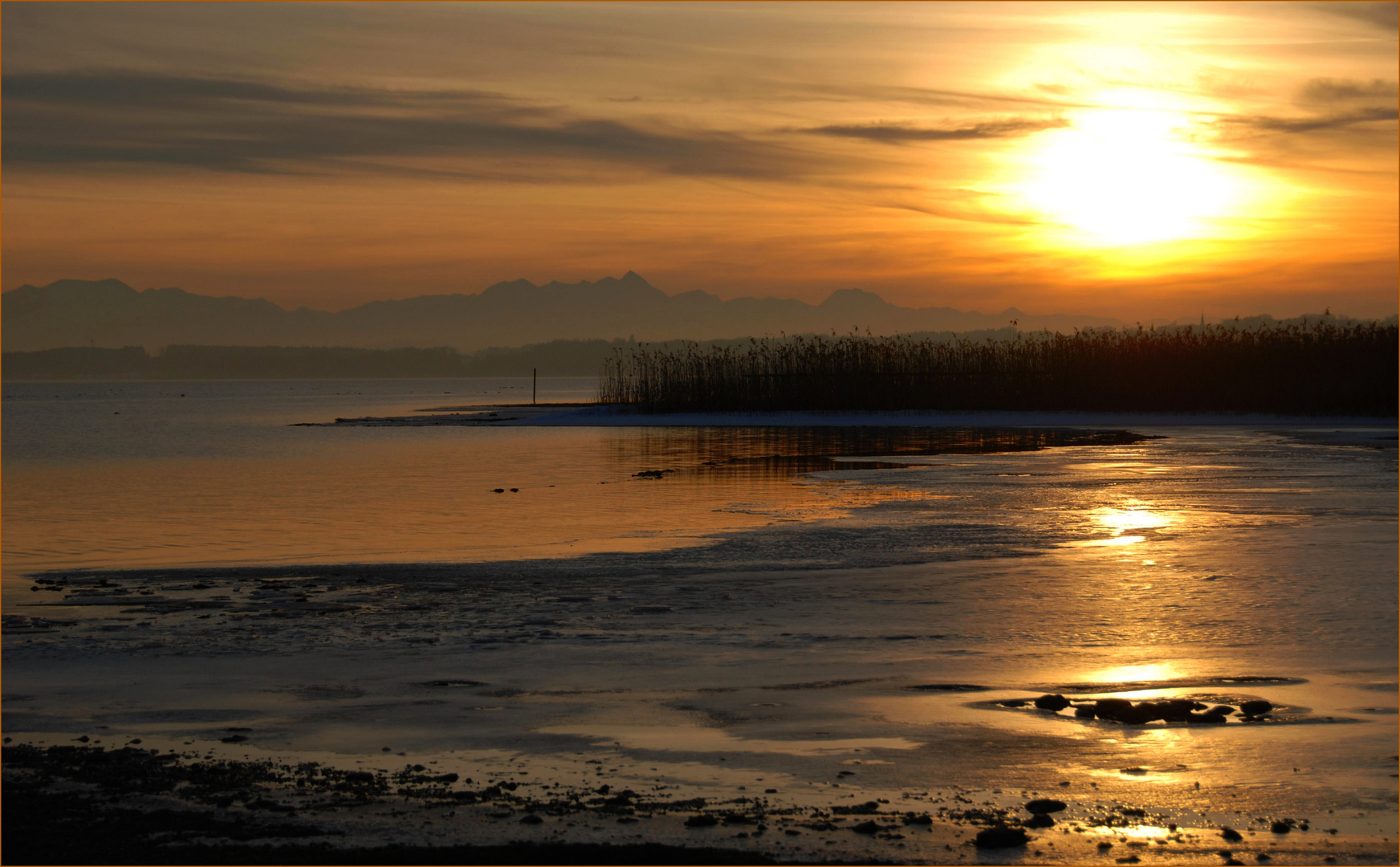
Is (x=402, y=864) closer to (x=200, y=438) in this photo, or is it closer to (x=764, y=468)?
(x=764, y=468)

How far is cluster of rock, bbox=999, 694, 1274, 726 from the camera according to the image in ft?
19.5

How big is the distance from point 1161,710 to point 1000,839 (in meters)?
1.99

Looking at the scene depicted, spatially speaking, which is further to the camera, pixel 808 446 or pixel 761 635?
pixel 808 446

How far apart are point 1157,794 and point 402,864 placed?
2.88m

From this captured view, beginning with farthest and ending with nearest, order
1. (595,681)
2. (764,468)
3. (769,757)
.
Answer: (764,468), (595,681), (769,757)

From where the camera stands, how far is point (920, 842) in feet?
14.6

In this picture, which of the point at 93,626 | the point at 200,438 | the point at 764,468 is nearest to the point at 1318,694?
the point at 93,626

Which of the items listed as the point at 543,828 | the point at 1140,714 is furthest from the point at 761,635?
the point at 543,828

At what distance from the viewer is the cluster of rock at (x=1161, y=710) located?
5949mm

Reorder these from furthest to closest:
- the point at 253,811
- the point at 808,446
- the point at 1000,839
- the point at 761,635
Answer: the point at 808,446 < the point at 761,635 < the point at 253,811 < the point at 1000,839

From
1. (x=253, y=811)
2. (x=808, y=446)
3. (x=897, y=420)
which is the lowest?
(x=253, y=811)

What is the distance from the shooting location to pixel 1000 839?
4410mm

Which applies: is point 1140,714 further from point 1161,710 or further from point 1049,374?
point 1049,374

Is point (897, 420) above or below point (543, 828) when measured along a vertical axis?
above
